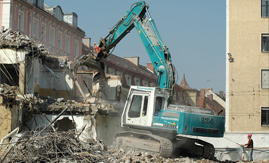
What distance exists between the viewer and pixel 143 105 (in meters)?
16.4

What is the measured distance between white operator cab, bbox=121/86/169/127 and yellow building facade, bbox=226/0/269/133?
15862 millimetres

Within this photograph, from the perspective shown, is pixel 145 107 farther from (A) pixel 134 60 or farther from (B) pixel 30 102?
(A) pixel 134 60

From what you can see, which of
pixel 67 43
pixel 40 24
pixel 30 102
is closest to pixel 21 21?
pixel 40 24

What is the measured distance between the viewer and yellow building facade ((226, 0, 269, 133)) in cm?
3080

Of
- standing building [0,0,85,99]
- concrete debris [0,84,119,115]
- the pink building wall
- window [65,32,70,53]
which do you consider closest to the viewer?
concrete debris [0,84,119,115]

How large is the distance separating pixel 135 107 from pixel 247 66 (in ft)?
54.4

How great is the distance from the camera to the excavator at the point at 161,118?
15578 millimetres

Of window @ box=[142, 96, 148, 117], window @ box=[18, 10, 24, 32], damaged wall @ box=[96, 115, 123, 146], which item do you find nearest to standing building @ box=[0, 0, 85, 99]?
window @ box=[18, 10, 24, 32]

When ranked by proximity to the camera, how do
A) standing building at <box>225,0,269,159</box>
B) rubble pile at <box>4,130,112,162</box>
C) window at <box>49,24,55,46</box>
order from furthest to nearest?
window at <box>49,24,55,46</box> → standing building at <box>225,0,269,159</box> → rubble pile at <box>4,130,112,162</box>

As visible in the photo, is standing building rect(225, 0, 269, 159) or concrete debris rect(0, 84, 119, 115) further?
standing building rect(225, 0, 269, 159)

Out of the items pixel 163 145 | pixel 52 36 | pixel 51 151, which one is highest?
pixel 52 36

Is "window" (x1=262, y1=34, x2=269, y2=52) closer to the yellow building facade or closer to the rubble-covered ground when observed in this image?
the yellow building facade

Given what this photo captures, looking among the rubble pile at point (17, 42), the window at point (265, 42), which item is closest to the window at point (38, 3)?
the rubble pile at point (17, 42)

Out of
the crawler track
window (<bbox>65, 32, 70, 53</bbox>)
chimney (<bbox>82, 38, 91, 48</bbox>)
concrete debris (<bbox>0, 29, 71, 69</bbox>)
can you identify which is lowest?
the crawler track
